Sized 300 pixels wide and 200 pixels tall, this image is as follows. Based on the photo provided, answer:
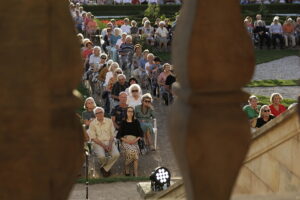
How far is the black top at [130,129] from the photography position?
37.3 feet

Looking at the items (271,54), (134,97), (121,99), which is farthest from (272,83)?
(121,99)

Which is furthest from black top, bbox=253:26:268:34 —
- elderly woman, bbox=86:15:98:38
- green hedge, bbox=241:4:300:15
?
green hedge, bbox=241:4:300:15

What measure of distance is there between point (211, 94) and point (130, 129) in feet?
32.0

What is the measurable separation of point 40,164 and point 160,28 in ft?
75.3

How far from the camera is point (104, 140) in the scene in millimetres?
11188

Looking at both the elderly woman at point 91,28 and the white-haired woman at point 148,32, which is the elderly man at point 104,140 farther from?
the white-haired woman at point 148,32

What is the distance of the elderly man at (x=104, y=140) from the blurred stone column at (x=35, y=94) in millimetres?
9282

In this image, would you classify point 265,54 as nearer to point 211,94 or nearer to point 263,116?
point 263,116

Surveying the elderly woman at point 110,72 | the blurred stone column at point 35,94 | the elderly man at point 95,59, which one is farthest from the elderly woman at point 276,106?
the blurred stone column at point 35,94

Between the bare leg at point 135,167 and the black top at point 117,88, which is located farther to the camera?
the black top at point 117,88

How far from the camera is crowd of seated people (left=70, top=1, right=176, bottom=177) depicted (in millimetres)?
11273

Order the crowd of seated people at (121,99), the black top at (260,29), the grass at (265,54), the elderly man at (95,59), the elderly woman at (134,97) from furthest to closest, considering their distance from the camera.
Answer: the black top at (260,29), the grass at (265,54), the elderly man at (95,59), the elderly woman at (134,97), the crowd of seated people at (121,99)

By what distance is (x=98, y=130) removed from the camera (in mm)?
11070

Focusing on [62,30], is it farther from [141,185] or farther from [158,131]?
[158,131]
